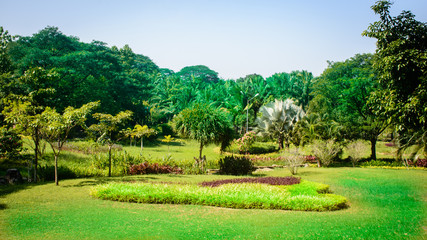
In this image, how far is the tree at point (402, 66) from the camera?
9.30 metres

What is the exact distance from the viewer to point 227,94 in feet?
164

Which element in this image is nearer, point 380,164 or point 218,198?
point 218,198

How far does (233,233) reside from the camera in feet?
21.0

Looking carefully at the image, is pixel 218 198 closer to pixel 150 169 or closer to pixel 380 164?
pixel 150 169

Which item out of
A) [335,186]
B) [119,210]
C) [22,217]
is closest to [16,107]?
[22,217]

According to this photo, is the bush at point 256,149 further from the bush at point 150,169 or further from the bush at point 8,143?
the bush at point 8,143

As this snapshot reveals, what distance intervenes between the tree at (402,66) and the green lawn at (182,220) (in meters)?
3.06

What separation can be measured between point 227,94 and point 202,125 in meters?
32.6

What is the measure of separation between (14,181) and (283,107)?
2690cm

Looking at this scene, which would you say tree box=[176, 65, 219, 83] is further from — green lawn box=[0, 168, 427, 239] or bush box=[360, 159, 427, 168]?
green lawn box=[0, 168, 427, 239]

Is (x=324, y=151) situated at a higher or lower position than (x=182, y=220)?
higher

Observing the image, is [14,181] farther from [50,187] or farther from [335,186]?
[335,186]

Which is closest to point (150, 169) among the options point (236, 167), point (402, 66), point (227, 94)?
point (236, 167)

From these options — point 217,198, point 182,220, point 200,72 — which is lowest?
point 182,220
